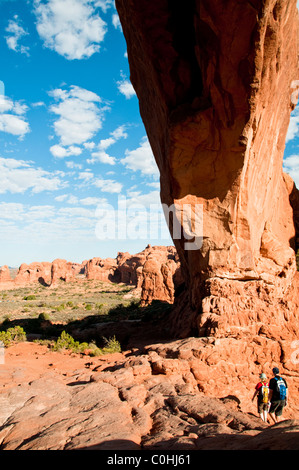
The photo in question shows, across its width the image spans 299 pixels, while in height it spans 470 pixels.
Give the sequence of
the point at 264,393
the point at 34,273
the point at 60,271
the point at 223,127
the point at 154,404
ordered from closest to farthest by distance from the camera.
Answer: the point at 154,404 < the point at 264,393 < the point at 223,127 < the point at 60,271 < the point at 34,273

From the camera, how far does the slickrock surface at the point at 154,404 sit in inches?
137

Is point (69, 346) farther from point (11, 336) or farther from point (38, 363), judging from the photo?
point (11, 336)

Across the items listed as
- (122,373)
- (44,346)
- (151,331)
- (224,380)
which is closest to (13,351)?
(44,346)

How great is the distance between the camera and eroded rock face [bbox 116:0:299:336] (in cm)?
718

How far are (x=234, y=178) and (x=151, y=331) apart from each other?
8750 millimetres

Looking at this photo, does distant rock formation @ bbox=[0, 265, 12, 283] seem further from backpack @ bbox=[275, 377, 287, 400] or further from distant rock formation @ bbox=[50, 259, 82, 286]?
backpack @ bbox=[275, 377, 287, 400]

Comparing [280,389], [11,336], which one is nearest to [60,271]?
[11,336]

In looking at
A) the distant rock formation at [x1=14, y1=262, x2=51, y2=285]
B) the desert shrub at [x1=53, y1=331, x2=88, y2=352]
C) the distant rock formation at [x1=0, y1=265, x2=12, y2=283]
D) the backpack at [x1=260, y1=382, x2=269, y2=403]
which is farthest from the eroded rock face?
the distant rock formation at [x1=0, y1=265, x2=12, y2=283]

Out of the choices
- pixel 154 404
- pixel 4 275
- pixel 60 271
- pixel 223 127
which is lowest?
pixel 4 275

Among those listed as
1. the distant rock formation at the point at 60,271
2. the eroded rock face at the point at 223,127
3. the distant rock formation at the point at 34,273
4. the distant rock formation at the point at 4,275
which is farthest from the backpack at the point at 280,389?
the distant rock formation at the point at 4,275

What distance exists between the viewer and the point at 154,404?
16.8 feet

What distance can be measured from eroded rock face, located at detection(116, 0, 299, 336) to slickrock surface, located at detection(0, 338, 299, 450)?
45.4 inches

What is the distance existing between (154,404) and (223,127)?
296 inches

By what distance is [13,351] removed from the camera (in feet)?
37.3
